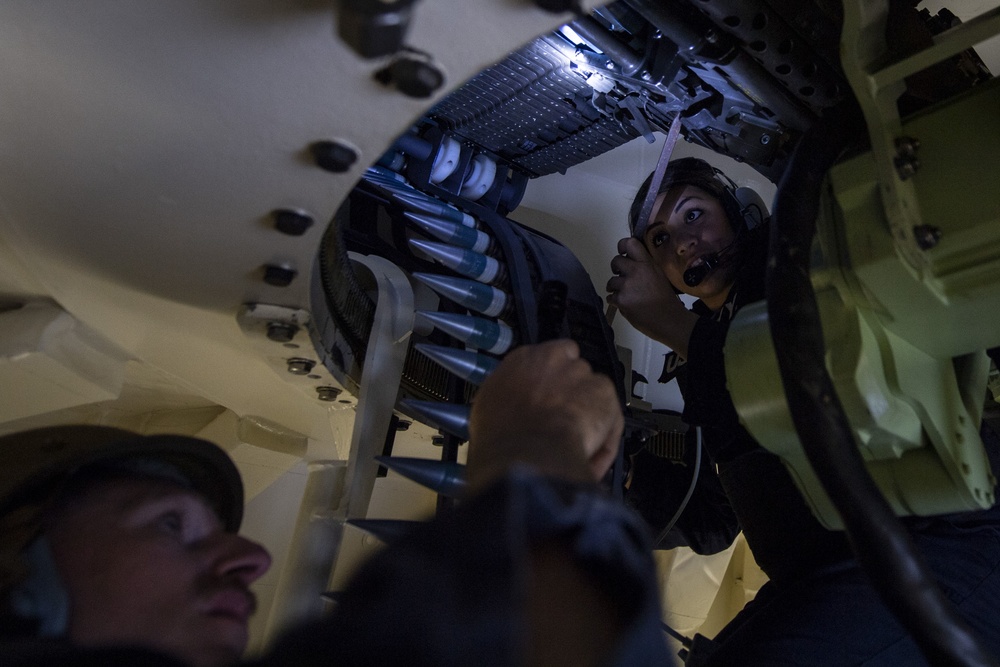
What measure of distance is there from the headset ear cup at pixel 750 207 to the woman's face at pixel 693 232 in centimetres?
6

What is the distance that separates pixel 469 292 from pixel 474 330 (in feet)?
0.21

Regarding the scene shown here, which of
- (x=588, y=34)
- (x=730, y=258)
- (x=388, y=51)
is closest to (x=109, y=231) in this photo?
(x=388, y=51)

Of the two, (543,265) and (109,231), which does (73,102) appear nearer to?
(109,231)

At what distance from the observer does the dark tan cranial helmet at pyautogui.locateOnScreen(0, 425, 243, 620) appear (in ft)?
2.03

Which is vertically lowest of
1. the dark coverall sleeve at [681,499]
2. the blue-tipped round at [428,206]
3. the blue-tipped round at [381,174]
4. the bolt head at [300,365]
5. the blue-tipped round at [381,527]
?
the dark coverall sleeve at [681,499]

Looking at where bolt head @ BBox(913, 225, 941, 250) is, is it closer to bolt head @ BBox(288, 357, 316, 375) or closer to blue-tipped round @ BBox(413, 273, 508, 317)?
blue-tipped round @ BBox(413, 273, 508, 317)

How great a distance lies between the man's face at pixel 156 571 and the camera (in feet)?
1.66

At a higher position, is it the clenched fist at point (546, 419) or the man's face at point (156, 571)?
the clenched fist at point (546, 419)

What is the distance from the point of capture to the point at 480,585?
1.13ft

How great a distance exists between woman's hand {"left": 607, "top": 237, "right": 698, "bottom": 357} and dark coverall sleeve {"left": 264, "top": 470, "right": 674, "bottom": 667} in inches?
39.9

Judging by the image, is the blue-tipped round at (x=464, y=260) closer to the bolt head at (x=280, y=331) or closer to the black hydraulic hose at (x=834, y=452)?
the bolt head at (x=280, y=331)

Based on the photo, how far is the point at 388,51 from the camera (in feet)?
1.52

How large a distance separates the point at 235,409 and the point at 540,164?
2.23 ft

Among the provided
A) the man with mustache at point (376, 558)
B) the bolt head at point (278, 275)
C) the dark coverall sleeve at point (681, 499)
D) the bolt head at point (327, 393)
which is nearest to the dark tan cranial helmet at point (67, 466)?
the man with mustache at point (376, 558)
